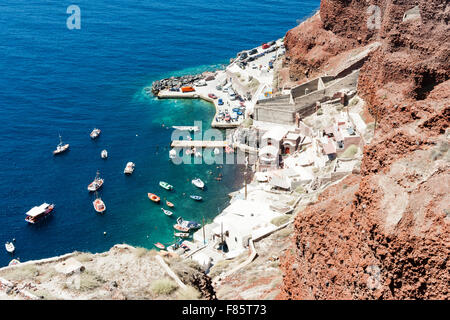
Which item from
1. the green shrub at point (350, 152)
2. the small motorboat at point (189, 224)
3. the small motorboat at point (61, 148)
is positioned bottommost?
the small motorboat at point (189, 224)

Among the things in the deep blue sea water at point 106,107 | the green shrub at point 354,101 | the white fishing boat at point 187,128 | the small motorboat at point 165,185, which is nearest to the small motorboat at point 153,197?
the deep blue sea water at point 106,107

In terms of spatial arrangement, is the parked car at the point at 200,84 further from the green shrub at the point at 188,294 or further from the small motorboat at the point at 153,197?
the green shrub at the point at 188,294

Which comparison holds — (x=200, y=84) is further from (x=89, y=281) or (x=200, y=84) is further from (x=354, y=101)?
(x=89, y=281)

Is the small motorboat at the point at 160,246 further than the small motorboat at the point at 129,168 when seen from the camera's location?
No

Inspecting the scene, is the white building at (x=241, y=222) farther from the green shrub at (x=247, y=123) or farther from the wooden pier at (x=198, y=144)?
the green shrub at (x=247, y=123)

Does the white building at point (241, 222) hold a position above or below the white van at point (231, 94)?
below

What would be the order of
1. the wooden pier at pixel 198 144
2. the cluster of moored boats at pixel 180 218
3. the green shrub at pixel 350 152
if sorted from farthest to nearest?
the wooden pier at pixel 198 144 < the cluster of moored boats at pixel 180 218 < the green shrub at pixel 350 152

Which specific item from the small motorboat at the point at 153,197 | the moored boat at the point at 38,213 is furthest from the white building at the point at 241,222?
the moored boat at the point at 38,213

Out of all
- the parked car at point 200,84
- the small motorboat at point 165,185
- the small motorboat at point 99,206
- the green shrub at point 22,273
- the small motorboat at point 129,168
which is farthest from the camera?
the parked car at point 200,84
